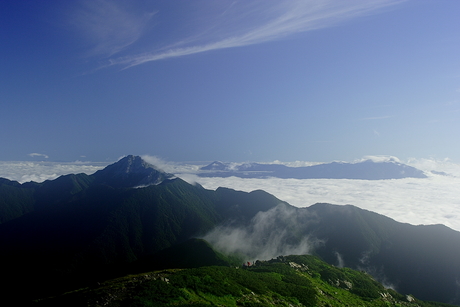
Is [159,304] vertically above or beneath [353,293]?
above

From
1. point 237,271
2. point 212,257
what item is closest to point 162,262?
point 212,257

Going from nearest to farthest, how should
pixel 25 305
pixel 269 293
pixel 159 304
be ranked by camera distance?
pixel 159 304 → pixel 25 305 → pixel 269 293

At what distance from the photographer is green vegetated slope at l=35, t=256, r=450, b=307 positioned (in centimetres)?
5741

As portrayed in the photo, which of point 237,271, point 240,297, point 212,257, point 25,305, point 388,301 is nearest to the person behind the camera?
point 25,305

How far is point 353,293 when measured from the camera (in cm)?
10519

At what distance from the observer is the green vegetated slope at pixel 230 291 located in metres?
57.4

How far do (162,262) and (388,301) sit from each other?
149m

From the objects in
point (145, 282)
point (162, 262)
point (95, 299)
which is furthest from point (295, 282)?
point (162, 262)

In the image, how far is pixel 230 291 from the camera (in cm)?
6888

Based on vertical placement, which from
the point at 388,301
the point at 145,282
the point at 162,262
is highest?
the point at 145,282

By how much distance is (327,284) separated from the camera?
106250 mm

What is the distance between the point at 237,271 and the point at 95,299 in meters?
47.5

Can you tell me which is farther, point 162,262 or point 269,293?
point 162,262

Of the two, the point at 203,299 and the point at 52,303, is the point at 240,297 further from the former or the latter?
the point at 52,303
